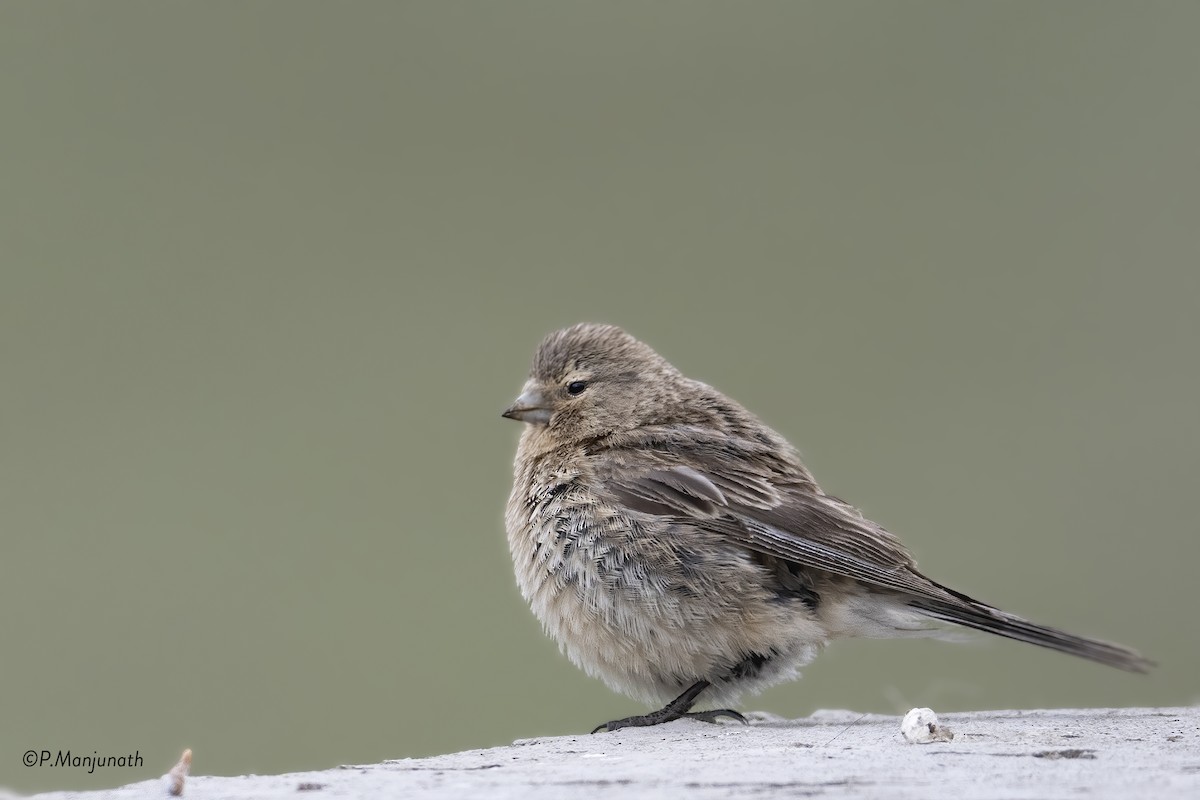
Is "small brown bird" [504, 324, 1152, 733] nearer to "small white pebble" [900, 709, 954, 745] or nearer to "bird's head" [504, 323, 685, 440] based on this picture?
"bird's head" [504, 323, 685, 440]

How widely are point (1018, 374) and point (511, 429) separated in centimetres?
434

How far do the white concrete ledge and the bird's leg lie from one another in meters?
0.47

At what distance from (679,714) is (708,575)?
57 cm

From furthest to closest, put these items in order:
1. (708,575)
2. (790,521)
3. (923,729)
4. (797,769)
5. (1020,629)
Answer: (790,521), (708,575), (1020,629), (923,729), (797,769)

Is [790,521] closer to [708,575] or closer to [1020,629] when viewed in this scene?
[708,575]

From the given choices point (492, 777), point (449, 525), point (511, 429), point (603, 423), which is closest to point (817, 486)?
point (603, 423)

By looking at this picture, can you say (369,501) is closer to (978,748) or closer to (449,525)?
(449,525)

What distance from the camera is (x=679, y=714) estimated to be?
547cm

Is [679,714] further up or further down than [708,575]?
further down

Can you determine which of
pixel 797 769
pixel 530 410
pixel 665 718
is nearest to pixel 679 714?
pixel 665 718

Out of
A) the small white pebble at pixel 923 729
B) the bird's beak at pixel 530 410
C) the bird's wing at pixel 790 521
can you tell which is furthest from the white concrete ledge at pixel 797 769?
the bird's beak at pixel 530 410

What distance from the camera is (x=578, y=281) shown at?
1372cm

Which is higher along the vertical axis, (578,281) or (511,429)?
(578,281)

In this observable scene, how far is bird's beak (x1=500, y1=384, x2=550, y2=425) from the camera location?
20.8 feet
